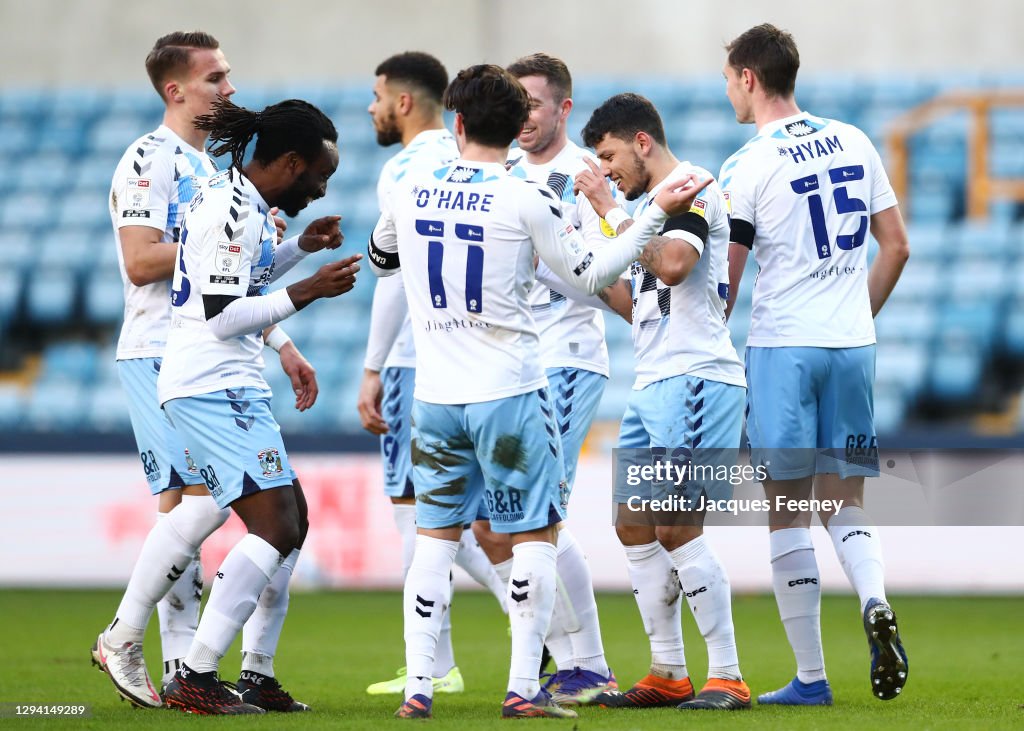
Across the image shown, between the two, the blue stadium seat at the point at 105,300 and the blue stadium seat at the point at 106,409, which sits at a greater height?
the blue stadium seat at the point at 105,300

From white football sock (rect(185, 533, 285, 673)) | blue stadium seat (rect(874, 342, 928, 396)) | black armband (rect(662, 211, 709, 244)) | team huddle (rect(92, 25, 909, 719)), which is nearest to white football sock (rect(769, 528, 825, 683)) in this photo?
team huddle (rect(92, 25, 909, 719))

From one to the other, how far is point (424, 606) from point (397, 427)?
162 centimetres

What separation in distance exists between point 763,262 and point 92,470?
726cm

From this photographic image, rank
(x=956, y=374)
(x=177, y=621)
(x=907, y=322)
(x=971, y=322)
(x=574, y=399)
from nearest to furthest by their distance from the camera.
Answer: (x=177, y=621) → (x=574, y=399) → (x=956, y=374) → (x=971, y=322) → (x=907, y=322)

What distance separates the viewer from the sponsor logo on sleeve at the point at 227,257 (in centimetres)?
497

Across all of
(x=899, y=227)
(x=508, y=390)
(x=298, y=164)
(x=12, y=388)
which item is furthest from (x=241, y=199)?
(x=12, y=388)

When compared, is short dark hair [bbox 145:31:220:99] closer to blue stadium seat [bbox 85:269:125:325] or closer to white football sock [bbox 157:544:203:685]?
white football sock [bbox 157:544:203:685]

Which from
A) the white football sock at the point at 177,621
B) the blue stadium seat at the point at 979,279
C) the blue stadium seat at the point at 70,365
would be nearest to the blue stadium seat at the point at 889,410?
the blue stadium seat at the point at 979,279

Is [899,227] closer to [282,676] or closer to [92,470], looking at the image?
[282,676]

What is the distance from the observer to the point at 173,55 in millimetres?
5918

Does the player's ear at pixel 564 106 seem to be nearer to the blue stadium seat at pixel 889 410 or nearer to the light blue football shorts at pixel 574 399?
the light blue football shorts at pixel 574 399

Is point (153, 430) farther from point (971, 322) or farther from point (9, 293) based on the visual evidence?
point (9, 293)

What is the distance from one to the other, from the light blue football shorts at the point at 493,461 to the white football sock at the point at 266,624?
29.9 inches

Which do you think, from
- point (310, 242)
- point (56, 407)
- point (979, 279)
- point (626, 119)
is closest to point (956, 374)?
point (979, 279)
